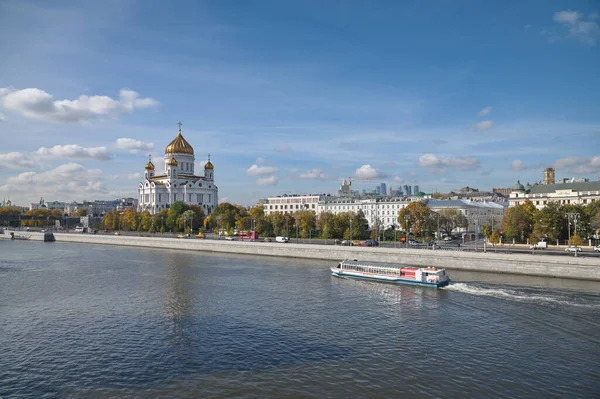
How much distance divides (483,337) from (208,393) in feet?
42.7

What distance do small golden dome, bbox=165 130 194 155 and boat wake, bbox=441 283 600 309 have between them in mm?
101580

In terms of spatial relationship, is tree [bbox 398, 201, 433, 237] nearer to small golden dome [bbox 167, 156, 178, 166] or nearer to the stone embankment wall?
the stone embankment wall

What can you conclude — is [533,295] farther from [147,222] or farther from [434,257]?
[147,222]

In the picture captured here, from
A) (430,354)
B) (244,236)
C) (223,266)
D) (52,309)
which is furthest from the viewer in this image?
(244,236)

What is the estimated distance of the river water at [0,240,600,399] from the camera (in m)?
16.7

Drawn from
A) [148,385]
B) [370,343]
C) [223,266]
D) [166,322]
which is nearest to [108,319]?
[166,322]

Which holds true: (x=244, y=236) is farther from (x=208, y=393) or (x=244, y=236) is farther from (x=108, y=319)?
(x=208, y=393)

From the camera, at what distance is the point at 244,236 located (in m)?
77.7

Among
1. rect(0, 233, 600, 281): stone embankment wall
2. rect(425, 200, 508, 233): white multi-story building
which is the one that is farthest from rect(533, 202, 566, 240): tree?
rect(425, 200, 508, 233): white multi-story building

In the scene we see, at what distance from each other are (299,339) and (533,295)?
1706 cm

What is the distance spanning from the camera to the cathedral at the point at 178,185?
396 ft

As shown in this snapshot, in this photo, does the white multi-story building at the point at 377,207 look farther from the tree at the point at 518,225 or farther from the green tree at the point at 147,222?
the green tree at the point at 147,222

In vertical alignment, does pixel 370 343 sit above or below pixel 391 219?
below

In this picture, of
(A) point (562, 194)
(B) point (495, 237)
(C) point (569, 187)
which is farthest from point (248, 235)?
(C) point (569, 187)
